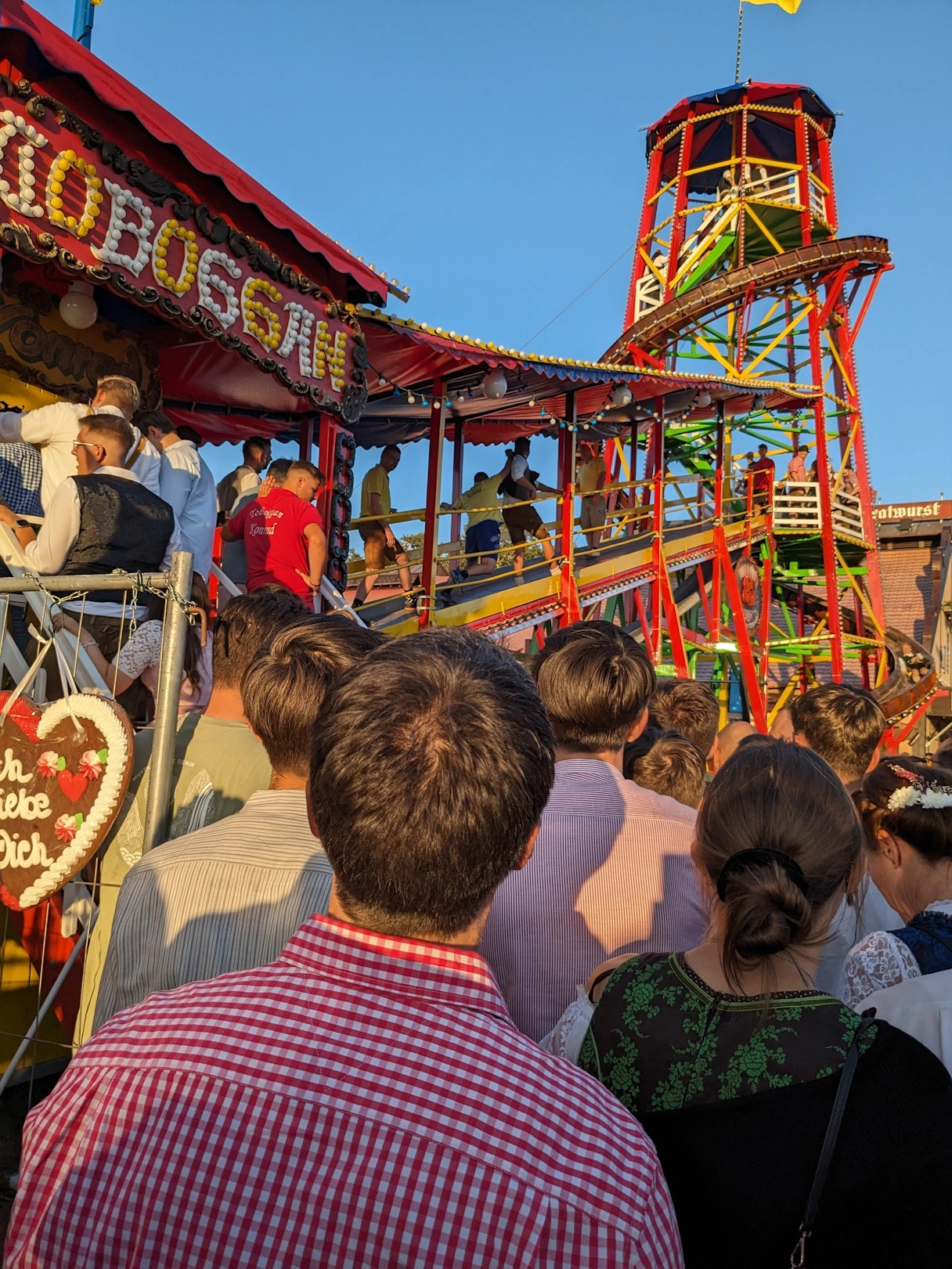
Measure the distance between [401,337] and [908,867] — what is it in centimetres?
711

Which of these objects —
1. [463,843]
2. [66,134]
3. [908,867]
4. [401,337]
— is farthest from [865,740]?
[401,337]

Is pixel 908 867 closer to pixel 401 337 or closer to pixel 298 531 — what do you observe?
pixel 298 531

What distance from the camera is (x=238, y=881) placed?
7.09ft

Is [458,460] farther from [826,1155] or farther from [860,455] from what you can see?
[826,1155]

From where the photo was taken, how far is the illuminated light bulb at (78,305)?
7336 millimetres

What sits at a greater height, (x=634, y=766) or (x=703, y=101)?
(x=703, y=101)

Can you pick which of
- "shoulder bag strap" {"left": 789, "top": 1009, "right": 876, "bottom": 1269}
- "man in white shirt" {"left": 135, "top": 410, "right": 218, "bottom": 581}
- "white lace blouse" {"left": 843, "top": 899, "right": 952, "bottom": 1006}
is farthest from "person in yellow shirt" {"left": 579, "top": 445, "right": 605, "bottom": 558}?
"shoulder bag strap" {"left": 789, "top": 1009, "right": 876, "bottom": 1269}

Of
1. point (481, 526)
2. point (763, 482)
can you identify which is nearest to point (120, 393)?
point (481, 526)

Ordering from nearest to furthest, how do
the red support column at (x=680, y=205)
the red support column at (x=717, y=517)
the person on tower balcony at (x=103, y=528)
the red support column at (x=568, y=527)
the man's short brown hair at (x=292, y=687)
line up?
1. the man's short brown hair at (x=292, y=687)
2. the person on tower balcony at (x=103, y=528)
3. the red support column at (x=568, y=527)
4. the red support column at (x=717, y=517)
5. the red support column at (x=680, y=205)

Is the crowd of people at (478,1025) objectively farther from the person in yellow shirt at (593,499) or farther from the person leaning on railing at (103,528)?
the person in yellow shirt at (593,499)

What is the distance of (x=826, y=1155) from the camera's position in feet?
5.00

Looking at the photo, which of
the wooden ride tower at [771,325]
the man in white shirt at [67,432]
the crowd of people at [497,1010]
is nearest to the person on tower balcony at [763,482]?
the wooden ride tower at [771,325]

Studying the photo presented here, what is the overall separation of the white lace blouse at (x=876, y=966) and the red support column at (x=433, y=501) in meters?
7.25

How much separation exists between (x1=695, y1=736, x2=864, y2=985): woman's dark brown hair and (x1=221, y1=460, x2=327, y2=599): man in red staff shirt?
15.1 feet
